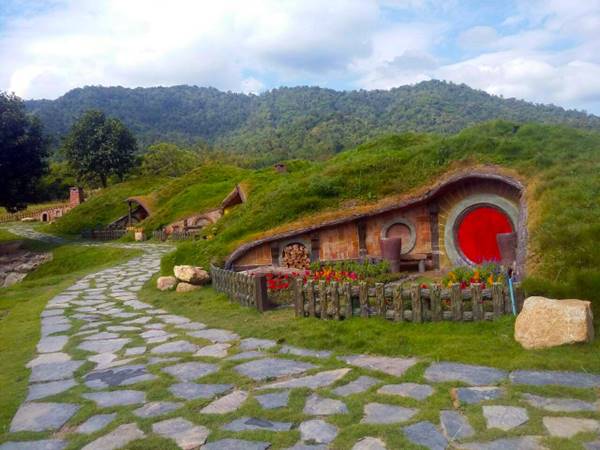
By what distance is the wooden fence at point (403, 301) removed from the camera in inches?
239

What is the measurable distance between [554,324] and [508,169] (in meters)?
6.22

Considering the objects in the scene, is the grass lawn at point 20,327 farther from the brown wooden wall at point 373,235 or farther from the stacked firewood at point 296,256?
the stacked firewood at point 296,256

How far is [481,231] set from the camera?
1092 cm

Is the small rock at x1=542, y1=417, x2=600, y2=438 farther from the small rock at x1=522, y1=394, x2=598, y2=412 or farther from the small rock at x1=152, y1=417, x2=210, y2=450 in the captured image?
the small rock at x1=152, y1=417, x2=210, y2=450

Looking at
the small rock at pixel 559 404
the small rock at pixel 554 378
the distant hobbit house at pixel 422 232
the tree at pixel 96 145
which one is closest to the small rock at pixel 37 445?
the small rock at pixel 559 404

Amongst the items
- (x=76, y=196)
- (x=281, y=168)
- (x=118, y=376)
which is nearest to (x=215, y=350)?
(x=118, y=376)

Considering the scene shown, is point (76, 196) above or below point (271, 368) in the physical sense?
above

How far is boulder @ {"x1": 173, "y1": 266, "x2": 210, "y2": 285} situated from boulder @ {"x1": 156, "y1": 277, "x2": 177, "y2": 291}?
0.54 feet

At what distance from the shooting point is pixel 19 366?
19.6ft

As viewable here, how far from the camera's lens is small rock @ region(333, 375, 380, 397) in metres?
4.41

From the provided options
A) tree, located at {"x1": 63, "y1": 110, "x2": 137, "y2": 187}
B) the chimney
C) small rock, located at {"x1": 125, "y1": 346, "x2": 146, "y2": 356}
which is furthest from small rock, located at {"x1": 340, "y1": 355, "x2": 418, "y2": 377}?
tree, located at {"x1": 63, "y1": 110, "x2": 137, "y2": 187}

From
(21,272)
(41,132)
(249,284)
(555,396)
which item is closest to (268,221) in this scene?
(249,284)

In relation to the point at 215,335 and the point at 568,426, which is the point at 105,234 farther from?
the point at 568,426

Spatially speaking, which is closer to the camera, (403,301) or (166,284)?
(403,301)
